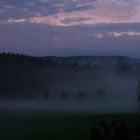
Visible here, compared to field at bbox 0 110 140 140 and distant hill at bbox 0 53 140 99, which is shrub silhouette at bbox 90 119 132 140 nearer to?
field at bbox 0 110 140 140

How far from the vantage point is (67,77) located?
9731cm

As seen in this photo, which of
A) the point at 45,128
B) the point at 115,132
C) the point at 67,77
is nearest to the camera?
the point at 115,132

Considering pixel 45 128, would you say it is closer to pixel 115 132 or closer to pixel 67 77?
pixel 115 132

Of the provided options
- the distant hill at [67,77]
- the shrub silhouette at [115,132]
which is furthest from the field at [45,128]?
the distant hill at [67,77]

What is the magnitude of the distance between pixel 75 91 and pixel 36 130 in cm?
5422

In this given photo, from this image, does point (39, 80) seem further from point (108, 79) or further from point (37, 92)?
point (108, 79)

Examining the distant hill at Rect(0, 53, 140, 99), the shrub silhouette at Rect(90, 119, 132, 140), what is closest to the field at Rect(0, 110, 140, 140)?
the shrub silhouette at Rect(90, 119, 132, 140)

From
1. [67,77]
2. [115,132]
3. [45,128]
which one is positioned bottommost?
[67,77]

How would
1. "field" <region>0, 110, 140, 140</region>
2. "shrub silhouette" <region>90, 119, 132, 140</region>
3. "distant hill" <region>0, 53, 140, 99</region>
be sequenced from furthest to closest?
"distant hill" <region>0, 53, 140, 99</region> < "field" <region>0, 110, 140, 140</region> < "shrub silhouette" <region>90, 119, 132, 140</region>

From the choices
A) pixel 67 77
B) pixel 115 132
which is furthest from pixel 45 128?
pixel 67 77

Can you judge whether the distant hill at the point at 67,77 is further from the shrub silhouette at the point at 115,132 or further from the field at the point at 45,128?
the shrub silhouette at the point at 115,132

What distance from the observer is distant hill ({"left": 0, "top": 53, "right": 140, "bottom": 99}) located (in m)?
82.1

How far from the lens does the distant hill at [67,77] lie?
82.1m

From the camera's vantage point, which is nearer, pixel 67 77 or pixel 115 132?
pixel 115 132
